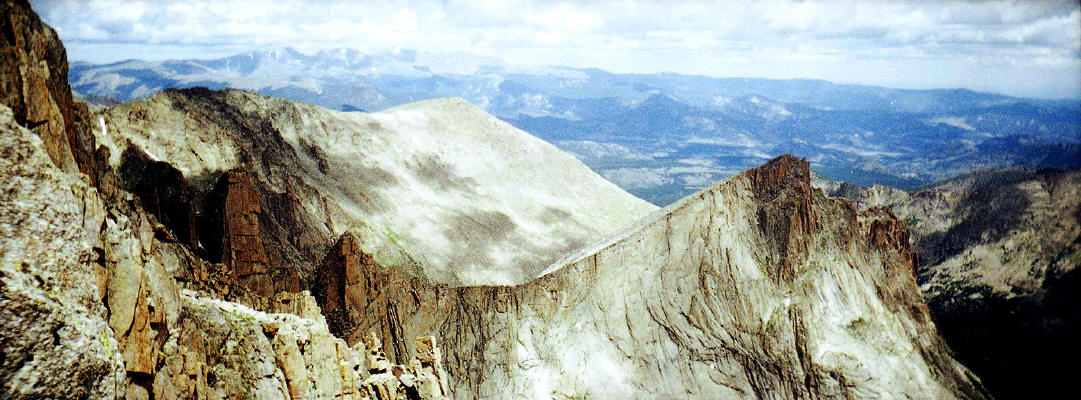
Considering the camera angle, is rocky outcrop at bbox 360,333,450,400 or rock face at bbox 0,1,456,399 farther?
rocky outcrop at bbox 360,333,450,400

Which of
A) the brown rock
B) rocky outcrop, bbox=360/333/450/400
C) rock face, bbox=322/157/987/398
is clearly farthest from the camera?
rock face, bbox=322/157/987/398

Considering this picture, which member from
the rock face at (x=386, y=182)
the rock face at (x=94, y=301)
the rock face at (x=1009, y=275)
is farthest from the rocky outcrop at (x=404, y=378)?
the rock face at (x=1009, y=275)

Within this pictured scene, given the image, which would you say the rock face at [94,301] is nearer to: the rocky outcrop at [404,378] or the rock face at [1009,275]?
the rocky outcrop at [404,378]

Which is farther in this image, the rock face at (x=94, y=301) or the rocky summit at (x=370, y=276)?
the rocky summit at (x=370, y=276)

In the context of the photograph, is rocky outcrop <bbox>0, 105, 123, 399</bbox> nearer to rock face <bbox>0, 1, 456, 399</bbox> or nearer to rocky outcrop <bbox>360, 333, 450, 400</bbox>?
rock face <bbox>0, 1, 456, 399</bbox>

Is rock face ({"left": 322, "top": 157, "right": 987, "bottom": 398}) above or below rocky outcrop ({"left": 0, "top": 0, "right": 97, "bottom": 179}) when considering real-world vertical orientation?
below

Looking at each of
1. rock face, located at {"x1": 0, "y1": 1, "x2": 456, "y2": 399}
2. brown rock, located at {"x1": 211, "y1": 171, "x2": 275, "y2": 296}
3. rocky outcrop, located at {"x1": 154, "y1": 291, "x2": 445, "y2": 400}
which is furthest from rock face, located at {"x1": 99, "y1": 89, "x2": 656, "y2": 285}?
rock face, located at {"x1": 0, "y1": 1, "x2": 456, "y2": 399}

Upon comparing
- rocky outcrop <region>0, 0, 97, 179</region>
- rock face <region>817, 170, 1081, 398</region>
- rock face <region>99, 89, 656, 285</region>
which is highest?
rock face <region>99, 89, 656, 285</region>
